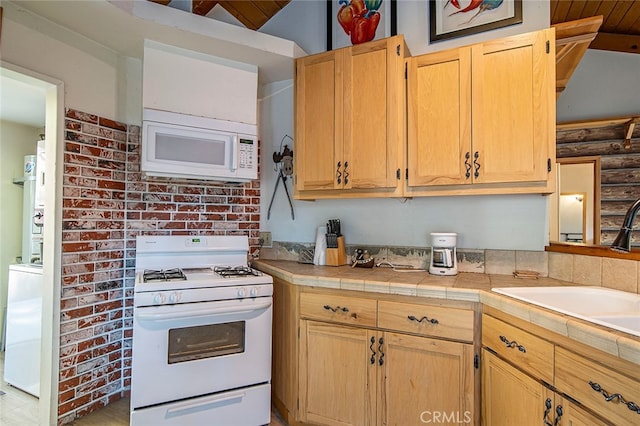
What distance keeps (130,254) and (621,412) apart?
2515 mm

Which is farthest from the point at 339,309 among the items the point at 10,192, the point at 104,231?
the point at 10,192

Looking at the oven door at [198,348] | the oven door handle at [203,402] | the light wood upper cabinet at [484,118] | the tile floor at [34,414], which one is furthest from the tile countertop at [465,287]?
the tile floor at [34,414]

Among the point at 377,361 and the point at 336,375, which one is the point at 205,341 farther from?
the point at 377,361

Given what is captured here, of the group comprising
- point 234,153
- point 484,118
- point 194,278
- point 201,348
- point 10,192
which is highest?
point 484,118

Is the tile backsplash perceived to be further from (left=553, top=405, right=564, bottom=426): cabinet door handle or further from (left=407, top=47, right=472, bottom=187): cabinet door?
(left=553, top=405, right=564, bottom=426): cabinet door handle

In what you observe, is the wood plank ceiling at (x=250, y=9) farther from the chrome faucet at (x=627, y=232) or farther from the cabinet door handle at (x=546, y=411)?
the cabinet door handle at (x=546, y=411)

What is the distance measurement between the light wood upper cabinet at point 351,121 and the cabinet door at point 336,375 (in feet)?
2.78

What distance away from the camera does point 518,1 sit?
200 cm

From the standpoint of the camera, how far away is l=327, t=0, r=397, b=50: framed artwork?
7.71ft

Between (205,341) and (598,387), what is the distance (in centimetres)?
171

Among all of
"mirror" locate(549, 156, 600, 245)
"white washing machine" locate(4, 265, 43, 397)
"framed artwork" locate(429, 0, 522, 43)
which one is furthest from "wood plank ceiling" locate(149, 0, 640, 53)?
"white washing machine" locate(4, 265, 43, 397)

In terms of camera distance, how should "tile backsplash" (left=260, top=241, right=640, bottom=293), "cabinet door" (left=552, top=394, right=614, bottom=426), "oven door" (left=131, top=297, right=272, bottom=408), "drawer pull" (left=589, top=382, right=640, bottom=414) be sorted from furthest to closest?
"oven door" (left=131, top=297, right=272, bottom=408) < "tile backsplash" (left=260, top=241, right=640, bottom=293) < "cabinet door" (left=552, top=394, right=614, bottom=426) < "drawer pull" (left=589, top=382, right=640, bottom=414)

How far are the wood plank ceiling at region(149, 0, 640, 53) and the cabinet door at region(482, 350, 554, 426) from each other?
1793mm

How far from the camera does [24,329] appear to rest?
2.42m
